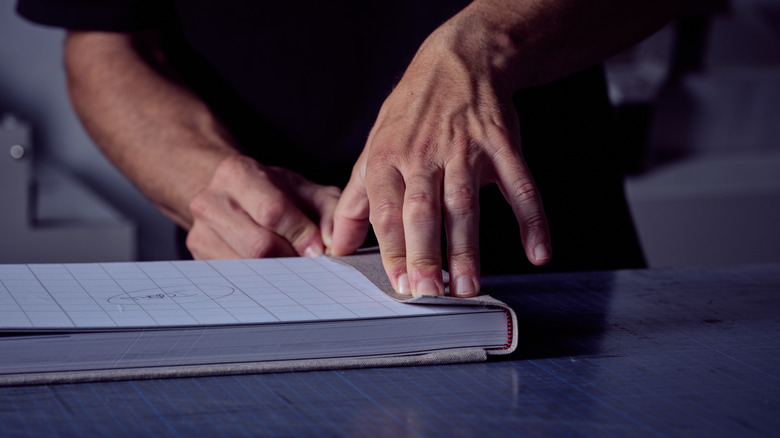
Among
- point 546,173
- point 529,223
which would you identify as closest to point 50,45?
point 546,173

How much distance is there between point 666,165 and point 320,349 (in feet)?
7.66

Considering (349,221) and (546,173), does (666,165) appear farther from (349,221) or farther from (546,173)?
(349,221)

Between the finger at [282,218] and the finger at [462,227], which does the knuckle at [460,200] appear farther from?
the finger at [282,218]

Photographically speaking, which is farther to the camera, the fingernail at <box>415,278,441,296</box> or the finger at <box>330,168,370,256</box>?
the finger at <box>330,168,370,256</box>

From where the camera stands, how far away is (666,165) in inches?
106

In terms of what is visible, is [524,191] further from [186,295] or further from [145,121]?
[145,121]

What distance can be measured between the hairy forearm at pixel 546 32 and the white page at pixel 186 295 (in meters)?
0.26

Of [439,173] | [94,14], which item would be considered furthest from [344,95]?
[439,173]

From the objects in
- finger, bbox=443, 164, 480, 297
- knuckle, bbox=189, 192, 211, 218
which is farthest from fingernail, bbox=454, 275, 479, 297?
knuckle, bbox=189, 192, 211, 218

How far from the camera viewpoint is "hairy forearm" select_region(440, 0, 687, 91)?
83 cm

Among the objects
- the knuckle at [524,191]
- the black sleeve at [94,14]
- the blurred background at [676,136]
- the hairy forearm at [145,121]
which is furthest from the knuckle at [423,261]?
the blurred background at [676,136]

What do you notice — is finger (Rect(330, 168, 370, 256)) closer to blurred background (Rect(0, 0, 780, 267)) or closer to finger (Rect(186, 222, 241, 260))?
finger (Rect(186, 222, 241, 260))

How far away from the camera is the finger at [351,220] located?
78 cm

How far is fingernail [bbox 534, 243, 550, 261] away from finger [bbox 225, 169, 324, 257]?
0.25 meters
